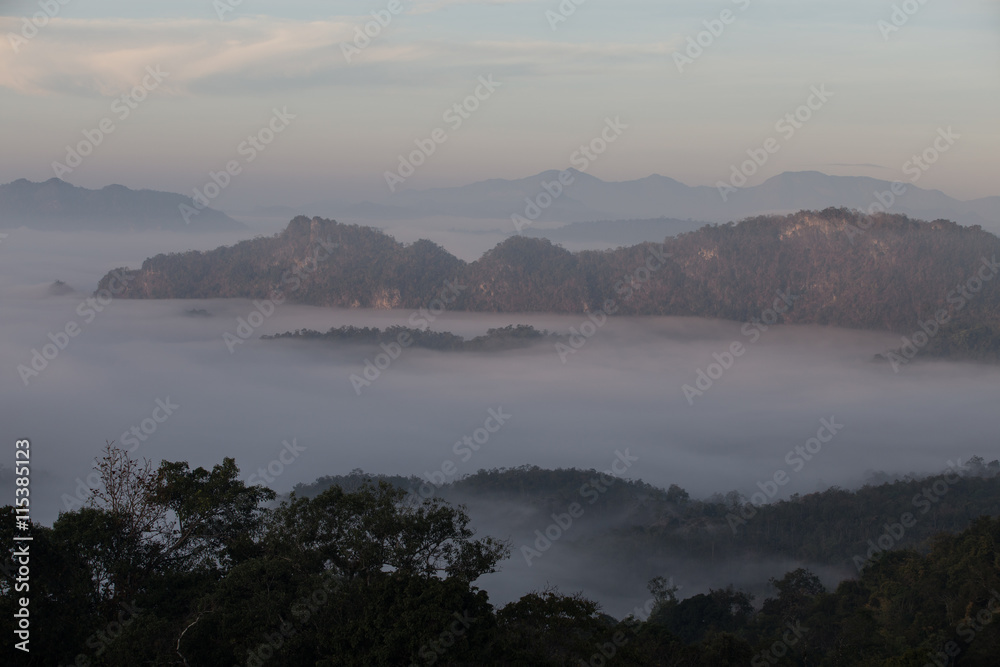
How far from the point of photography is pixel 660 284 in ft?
635

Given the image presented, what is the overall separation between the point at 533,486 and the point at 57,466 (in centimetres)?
4991

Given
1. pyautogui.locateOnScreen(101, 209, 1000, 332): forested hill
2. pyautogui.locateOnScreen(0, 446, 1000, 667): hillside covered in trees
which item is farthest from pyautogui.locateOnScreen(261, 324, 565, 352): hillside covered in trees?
pyautogui.locateOnScreen(0, 446, 1000, 667): hillside covered in trees

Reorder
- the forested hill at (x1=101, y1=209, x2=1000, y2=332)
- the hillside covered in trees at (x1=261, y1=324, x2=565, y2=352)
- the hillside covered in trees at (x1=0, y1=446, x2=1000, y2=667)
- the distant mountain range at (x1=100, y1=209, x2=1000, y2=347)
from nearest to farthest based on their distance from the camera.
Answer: the hillside covered in trees at (x1=0, y1=446, x2=1000, y2=667) < the hillside covered in trees at (x1=261, y1=324, x2=565, y2=352) < the forested hill at (x1=101, y1=209, x2=1000, y2=332) < the distant mountain range at (x1=100, y1=209, x2=1000, y2=347)

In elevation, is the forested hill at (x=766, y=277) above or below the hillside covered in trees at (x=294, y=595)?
above

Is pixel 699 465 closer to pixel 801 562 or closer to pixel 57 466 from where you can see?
pixel 801 562

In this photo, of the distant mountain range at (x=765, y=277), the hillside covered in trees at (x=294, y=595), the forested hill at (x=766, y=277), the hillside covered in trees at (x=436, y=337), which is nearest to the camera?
the hillside covered in trees at (x=294, y=595)

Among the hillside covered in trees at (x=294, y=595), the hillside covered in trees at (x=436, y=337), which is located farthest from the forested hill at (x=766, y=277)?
the hillside covered in trees at (x=294, y=595)

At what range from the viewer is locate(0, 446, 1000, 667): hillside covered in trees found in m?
17.0

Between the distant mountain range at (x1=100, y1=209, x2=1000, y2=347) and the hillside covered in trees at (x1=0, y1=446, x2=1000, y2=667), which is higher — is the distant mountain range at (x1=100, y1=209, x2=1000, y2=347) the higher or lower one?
the higher one

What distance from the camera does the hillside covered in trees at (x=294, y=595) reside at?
17.0 metres

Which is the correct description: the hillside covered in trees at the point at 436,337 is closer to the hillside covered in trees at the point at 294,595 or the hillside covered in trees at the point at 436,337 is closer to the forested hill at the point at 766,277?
the forested hill at the point at 766,277

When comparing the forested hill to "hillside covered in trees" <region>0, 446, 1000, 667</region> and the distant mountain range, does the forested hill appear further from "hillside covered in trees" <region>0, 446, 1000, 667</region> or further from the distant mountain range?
"hillside covered in trees" <region>0, 446, 1000, 667</region>

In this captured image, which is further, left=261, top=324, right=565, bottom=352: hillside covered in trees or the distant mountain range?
the distant mountain range

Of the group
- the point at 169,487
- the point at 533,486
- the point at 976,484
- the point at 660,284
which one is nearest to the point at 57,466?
the point at 533,486
